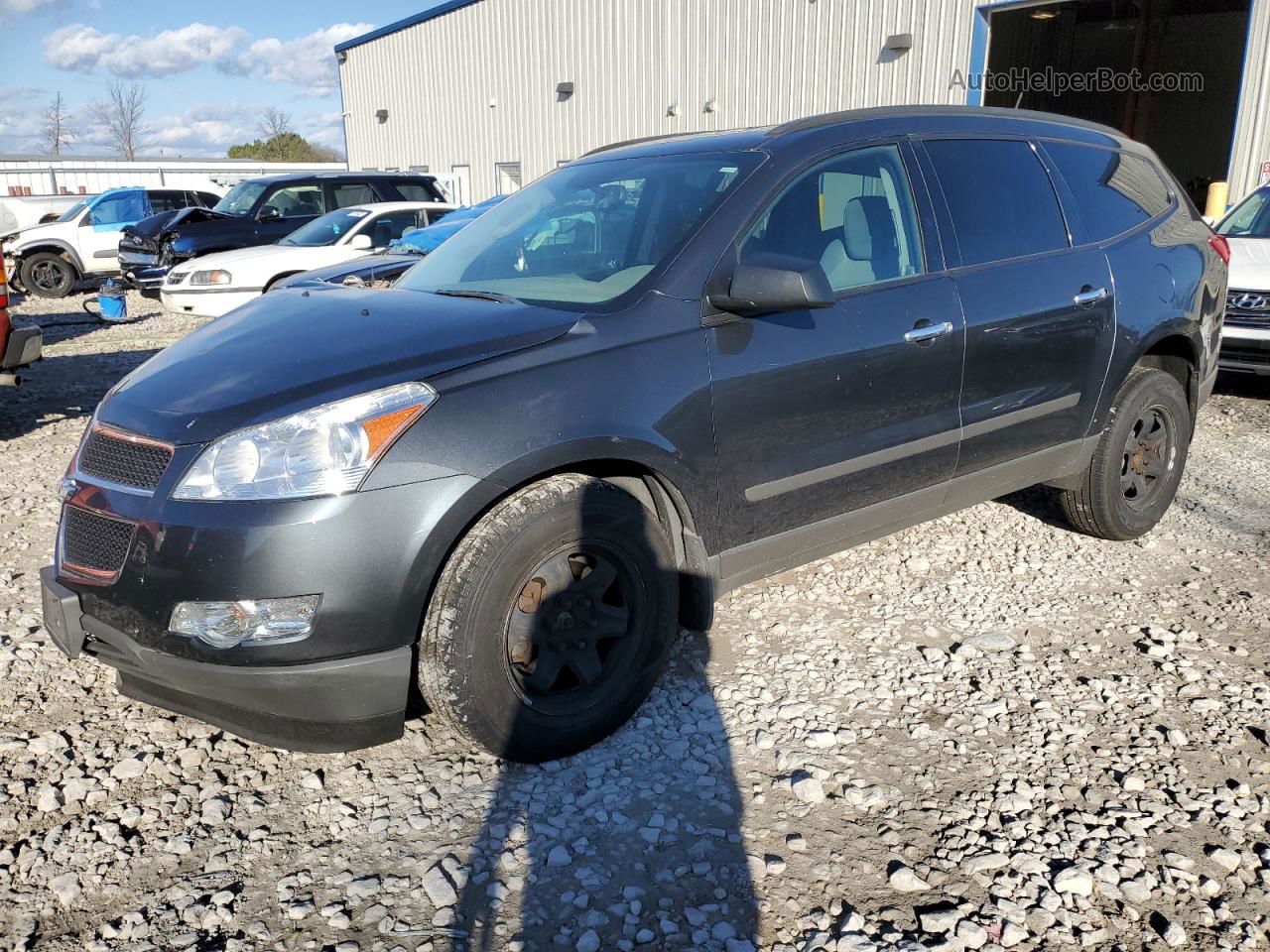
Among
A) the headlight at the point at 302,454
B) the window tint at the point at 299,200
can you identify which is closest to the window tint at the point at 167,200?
the window tint at the point at 299,200

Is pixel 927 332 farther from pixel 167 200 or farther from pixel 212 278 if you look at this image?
pixel 167 200

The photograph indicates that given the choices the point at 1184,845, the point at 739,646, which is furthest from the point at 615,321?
the point at 1184,845

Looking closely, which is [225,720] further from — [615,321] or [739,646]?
[739,646]

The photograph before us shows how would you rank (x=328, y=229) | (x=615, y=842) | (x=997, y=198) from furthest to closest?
1. (x=328, y=229)
2. (x=997, y=198)
3. (x=615, y=842)

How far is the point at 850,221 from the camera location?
3.47 metres

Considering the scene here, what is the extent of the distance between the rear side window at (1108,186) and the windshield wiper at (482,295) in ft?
8.30

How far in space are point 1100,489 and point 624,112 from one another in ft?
58.3

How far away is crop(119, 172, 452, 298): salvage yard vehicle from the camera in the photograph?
13.8m

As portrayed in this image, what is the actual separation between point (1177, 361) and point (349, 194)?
504 inches

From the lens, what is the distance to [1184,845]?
256 centimetres

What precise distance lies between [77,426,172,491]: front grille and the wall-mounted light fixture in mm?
13784

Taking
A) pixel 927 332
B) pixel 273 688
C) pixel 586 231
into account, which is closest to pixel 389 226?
pixel 586 231

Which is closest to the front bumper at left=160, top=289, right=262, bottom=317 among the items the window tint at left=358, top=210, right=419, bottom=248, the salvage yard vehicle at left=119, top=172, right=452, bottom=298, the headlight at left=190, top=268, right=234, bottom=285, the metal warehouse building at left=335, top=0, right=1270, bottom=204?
the headlight at left=190, top=268, right=234, bottom=285

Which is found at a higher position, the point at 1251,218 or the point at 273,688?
the point at 1251,218
